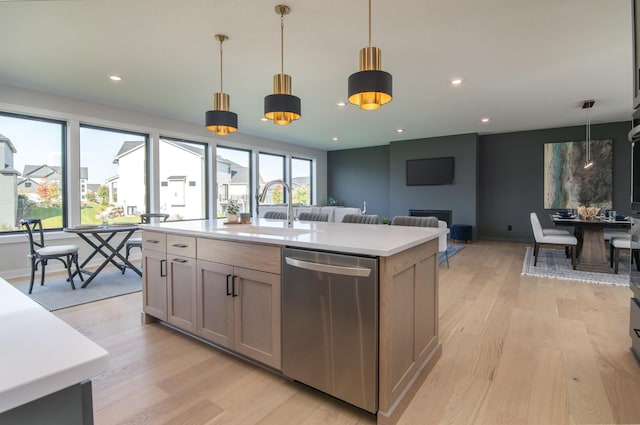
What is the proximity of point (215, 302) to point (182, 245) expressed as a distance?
0.54 meters

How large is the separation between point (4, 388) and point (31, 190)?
566 centimetres

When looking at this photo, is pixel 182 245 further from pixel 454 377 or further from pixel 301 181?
pixel 301 181

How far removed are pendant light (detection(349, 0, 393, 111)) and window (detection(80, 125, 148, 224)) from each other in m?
4.92

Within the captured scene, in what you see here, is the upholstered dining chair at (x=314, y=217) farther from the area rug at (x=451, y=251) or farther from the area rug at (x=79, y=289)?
the area rug at (x=451, y=251)

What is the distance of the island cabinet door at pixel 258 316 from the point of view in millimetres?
1916

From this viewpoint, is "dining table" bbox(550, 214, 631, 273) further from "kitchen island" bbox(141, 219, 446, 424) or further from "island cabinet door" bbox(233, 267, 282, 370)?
"island cabinet door" bbox(233, 267, 282, 370)

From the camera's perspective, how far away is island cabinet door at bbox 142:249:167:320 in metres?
2.63

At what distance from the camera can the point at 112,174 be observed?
5.43 m

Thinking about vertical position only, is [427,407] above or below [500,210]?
below

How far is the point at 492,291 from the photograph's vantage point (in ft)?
12.3

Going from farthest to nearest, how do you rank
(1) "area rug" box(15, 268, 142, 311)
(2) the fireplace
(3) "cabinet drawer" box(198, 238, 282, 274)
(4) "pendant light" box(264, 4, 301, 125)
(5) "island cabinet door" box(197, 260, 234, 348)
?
(2) the fireplace < (1) "area rug" box(15, 268, 142, 311) < (4) "pendant light" box(264, 4, 301, 125) < (5) "island cabinet door" box(197, 260, 234, 348) < (3) "cabinet drawer" box(198, 238, 282, 274)

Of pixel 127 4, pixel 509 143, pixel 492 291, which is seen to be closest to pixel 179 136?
pixel 127 4

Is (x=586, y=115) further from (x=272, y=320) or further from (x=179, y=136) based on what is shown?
(x=179, y=136)

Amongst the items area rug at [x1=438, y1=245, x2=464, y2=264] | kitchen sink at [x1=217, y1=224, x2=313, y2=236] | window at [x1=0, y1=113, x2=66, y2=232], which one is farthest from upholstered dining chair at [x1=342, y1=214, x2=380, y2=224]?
window at [x1=0, y1=113, x2=66, y2=232]
